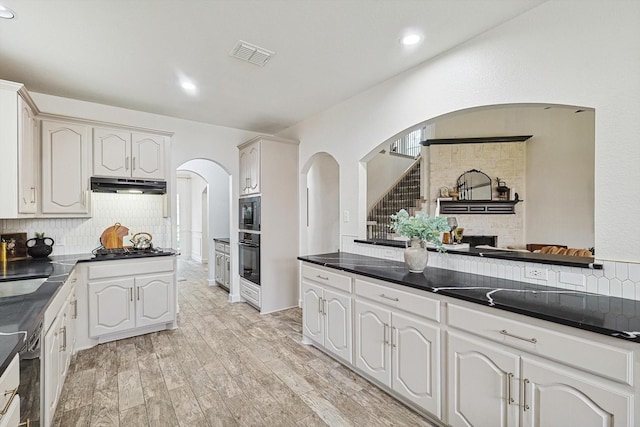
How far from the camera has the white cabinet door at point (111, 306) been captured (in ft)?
9.86

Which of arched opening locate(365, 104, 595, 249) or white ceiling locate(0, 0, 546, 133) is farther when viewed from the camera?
arched opening locate(365, 104, 595, 249)

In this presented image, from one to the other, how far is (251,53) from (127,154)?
6.68ft

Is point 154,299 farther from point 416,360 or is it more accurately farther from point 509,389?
point 509,389

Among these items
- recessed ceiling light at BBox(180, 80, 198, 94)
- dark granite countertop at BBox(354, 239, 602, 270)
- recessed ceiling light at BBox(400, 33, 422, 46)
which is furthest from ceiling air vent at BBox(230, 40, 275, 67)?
dark granite countertop at BBox(354, 239, 602, 270)

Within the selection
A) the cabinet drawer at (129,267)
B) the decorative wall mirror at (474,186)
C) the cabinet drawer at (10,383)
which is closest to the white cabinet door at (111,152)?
the cabinet drawer at (129,267)

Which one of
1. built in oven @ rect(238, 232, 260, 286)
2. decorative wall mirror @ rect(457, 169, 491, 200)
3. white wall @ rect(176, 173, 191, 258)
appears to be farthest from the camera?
white wall @ rect(176, 173, 191, 258)

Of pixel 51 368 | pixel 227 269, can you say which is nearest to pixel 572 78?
pixel 51 368

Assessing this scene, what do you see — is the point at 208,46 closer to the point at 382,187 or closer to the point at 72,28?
the point at 72,28

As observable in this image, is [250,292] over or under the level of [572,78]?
under

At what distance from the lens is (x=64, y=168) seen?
3127 mm

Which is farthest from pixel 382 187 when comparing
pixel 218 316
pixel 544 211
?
pixel 218 316

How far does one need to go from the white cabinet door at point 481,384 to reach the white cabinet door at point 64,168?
150 inches

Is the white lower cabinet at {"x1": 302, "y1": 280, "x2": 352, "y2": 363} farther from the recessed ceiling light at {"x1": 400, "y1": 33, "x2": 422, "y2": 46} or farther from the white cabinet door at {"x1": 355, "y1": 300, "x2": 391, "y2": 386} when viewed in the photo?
the recessed ceiling light at {"x1": 400, "y1": 33, "x2": 422, "y2": 46}

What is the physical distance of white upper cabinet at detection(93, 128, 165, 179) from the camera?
331 centimetres
